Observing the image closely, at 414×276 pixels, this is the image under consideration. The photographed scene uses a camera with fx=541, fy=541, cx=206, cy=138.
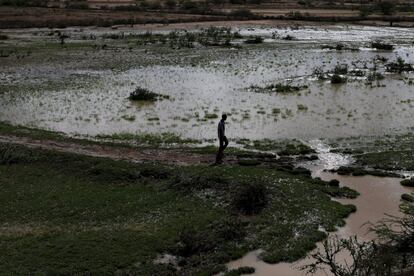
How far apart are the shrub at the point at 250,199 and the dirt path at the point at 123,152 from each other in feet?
15.6

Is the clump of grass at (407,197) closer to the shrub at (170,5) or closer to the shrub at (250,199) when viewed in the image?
the shrub at (250,199)

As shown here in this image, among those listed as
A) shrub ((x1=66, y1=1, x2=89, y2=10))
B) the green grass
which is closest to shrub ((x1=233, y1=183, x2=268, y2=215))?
the green grass

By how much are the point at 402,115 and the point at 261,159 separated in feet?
40.3

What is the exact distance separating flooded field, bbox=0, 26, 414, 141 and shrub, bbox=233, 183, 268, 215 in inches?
350

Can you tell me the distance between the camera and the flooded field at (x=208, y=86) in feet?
98.0

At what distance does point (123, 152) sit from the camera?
24734mm

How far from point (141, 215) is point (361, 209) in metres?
7.76

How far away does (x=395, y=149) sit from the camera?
25688 millimetres

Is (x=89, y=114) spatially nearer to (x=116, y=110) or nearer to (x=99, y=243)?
(x=116, y=110)

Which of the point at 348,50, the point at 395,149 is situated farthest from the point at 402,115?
the point at 348,50

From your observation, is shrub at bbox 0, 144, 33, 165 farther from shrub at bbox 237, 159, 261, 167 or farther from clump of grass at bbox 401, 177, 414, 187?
clump of grass at bbox 401, 177, 414, 187

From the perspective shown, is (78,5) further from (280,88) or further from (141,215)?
(141,215)

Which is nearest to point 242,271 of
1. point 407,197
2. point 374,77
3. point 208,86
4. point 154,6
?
point 407,197

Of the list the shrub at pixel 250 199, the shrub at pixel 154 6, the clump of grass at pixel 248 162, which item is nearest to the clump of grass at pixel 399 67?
the clump of grass at pixel 248 162
